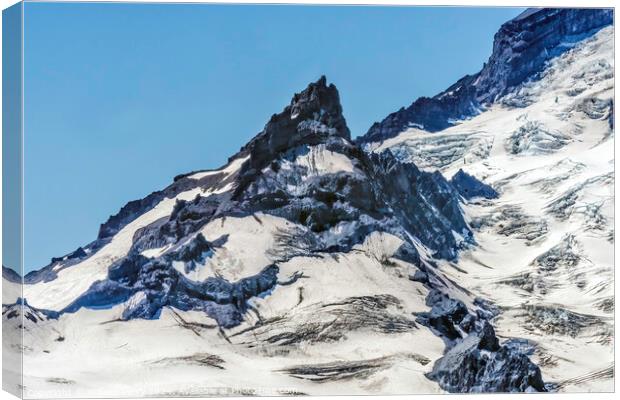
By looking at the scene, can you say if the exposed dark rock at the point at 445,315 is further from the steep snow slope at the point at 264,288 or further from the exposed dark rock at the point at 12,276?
the exposed dark rock at the point at 12,276

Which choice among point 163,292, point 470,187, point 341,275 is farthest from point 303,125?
point 163,292

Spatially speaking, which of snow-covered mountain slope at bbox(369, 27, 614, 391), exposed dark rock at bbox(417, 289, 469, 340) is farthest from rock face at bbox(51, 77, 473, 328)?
exposed dark rock at bbox(417, 289, 469, 340)

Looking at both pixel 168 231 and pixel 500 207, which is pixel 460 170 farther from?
pixel 168 231

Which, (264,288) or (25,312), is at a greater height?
(264,288)

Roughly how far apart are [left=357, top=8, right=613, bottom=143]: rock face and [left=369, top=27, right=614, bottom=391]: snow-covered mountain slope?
0.53 meters

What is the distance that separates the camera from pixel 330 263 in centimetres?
5506

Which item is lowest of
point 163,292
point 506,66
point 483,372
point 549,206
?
point 483,372

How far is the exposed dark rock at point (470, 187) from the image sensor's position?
204 feet

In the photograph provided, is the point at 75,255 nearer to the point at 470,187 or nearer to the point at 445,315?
the point at 445,315

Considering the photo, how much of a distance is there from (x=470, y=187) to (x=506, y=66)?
6.35 meters

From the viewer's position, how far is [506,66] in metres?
65.8

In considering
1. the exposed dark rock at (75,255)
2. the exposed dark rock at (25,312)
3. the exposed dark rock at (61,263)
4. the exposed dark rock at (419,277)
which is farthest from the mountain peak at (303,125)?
the exposed dark rock at (25,312)

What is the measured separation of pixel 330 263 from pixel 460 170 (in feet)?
33.4

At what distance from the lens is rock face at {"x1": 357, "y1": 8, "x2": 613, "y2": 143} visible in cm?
5984
